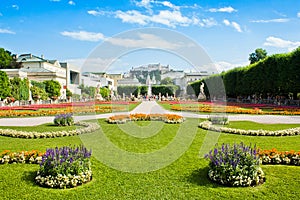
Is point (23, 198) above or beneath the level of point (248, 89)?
beneath

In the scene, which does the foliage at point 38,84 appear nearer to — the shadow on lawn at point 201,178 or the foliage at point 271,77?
the foliage at point 271,77

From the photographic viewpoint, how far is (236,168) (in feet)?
17.0

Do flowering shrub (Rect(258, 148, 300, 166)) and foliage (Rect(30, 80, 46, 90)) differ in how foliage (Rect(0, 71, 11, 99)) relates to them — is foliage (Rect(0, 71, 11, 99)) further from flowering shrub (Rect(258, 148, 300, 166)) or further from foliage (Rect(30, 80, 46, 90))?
flowering shrub (Rect(258, 148, 300, 166))

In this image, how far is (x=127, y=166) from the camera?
6453 millimetres

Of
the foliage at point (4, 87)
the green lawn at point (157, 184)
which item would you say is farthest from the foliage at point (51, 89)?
the green lawn at point (157, 184)

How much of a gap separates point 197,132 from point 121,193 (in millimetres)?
6234

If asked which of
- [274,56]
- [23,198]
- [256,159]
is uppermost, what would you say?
[274,56]

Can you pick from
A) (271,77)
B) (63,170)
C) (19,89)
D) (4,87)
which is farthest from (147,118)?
(19,89)

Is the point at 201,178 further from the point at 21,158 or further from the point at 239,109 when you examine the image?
the point at 239,109

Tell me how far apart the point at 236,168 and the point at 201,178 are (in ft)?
2.76

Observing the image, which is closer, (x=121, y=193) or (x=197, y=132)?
(x=121, y=193)

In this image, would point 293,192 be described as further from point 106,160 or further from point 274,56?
point 274,56

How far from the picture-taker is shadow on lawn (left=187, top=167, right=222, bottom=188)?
541cm

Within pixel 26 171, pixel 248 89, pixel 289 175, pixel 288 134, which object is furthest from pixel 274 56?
pixel 26 171
